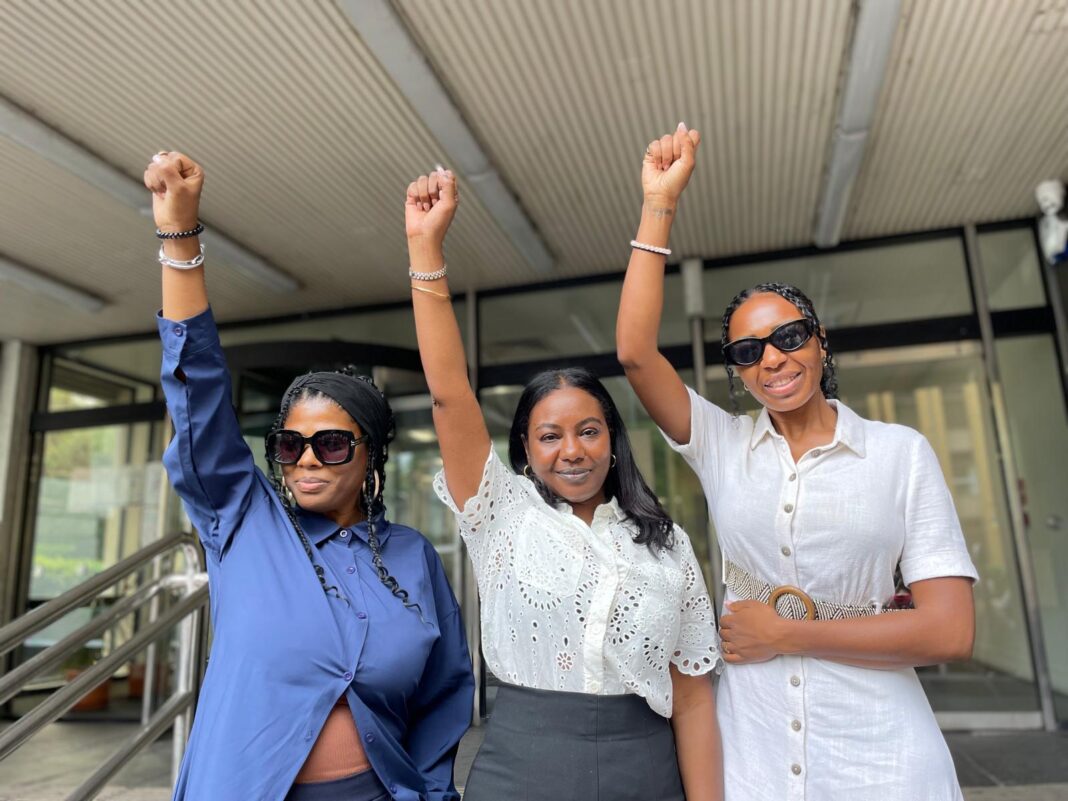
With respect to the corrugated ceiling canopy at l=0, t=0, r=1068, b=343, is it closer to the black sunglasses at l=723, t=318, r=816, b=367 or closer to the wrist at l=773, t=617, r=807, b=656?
the black sunglasses at l=723, t=318, r=816, b=367

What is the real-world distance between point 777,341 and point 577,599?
62 centimetres

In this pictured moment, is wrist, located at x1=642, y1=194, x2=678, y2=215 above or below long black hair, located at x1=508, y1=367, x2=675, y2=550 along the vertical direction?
above

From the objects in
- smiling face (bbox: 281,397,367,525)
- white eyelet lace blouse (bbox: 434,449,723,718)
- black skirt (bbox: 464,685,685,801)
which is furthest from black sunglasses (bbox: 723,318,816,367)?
smiling face (bbox: 281,397,367,525)

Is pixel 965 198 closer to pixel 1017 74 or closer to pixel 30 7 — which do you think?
pixel 1017 74

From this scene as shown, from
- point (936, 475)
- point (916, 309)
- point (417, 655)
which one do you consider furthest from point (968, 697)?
point (417, 655)

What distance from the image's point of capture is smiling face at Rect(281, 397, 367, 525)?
5.11ft

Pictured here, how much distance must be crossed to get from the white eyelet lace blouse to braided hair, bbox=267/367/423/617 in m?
0.17

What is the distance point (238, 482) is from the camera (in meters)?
1.51

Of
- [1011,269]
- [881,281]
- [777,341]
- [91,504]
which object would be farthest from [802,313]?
[91,504]

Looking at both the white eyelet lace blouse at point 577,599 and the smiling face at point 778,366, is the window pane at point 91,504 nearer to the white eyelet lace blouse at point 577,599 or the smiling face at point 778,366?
the white eyelet lace blouse at point 577,599

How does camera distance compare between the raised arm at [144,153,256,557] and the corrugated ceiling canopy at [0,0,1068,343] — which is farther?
the corrugated ceiling canopy at [0,0,1068,343]

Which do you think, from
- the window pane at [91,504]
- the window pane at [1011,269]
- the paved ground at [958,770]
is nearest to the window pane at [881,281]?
the window pane at [1011,269]

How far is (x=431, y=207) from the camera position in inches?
60.6

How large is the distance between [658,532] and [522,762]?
0.51 metres
